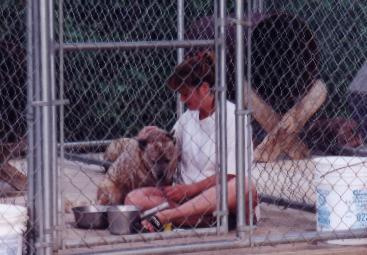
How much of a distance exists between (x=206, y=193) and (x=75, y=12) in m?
3.71

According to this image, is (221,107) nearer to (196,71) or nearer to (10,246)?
(196,71)

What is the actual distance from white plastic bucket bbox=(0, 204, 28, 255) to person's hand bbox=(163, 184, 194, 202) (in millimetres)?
1577

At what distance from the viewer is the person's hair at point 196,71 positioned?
5539 mm

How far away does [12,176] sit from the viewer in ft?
22.4

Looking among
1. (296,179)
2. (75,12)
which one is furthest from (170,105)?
(296,179)

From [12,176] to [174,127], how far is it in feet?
5.02

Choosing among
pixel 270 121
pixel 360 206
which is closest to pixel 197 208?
pixel 360 206

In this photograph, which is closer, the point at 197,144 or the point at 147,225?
the point at 147,225

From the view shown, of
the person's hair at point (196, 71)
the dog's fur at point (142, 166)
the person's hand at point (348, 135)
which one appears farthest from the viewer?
the person's hand at point (348, 135)

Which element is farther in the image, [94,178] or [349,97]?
[349,97]

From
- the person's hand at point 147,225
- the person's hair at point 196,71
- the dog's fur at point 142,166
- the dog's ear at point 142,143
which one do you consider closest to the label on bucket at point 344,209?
the person's hand at point 147,225

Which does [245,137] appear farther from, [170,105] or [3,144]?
[170,105]

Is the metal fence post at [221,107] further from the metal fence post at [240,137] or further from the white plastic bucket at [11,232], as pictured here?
the white plastic bucket at [11,232]

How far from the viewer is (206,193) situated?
5.41 meters
